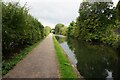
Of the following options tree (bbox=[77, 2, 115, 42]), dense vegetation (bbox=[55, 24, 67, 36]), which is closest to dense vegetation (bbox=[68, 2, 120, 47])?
tree (bbox=[77, 2, 115, 42])

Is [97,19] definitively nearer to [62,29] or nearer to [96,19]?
[96,19]

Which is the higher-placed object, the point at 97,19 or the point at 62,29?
the point at 97,19

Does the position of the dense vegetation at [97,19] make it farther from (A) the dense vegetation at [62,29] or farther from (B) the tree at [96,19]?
(A) the dense vegetation at [62,29]

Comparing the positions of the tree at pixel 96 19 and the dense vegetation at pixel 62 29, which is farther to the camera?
the dense vegetation at pixel 62 29

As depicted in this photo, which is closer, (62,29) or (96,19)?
(96,19)

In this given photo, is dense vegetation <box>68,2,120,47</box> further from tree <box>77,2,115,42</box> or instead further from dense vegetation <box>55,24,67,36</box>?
dense vegetation <box>55,24,67,36</box>

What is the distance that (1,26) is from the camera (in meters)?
13.5

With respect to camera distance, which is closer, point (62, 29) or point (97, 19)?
point (97, 19)

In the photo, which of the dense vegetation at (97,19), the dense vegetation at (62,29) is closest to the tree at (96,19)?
the dense vegetation at (97,19)

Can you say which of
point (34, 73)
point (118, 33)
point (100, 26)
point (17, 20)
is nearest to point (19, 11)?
point (17, 20)

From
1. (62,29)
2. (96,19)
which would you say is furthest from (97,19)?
(62,29)

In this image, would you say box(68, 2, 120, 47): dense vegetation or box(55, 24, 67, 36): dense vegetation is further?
box(55, 24, 67, 36): dense vegetation

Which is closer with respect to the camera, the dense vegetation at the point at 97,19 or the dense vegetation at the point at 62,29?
the dense vegetation at the point at 97,19

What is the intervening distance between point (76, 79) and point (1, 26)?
5793mm
